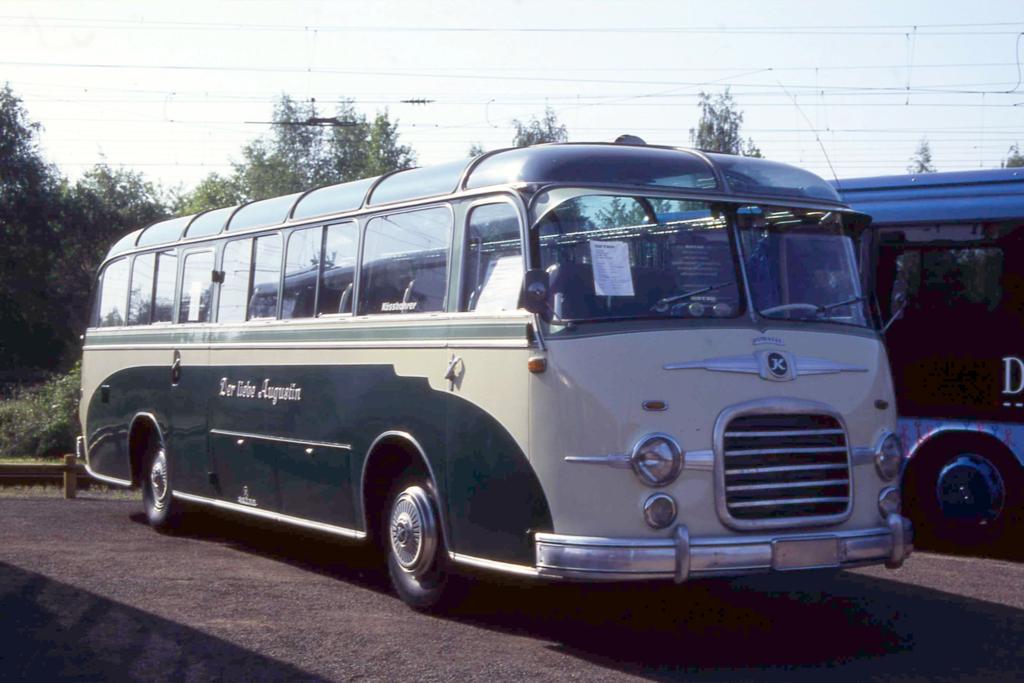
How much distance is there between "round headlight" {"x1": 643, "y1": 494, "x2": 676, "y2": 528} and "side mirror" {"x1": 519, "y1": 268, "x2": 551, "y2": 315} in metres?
1.22

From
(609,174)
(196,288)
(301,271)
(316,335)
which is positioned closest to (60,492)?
(196,288)

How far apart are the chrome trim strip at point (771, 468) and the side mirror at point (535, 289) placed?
3.84ft

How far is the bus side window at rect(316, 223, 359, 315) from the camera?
10.3 m

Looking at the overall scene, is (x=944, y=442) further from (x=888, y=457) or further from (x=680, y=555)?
(x=680, y=555)

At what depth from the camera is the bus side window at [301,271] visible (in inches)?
428

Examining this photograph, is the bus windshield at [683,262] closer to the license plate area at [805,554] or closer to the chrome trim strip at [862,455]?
the chrome trim strip at [862,455]

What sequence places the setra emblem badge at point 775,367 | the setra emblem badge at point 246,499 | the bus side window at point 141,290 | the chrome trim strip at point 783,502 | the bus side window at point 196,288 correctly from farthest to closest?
1. the bus side window at point 141,290
2. the bus side window at point 196,288
3. the setra emblem badge at point 246,499
4. the setra emblem badge at point 775,367
5. the chrome trim strip at point 783,502

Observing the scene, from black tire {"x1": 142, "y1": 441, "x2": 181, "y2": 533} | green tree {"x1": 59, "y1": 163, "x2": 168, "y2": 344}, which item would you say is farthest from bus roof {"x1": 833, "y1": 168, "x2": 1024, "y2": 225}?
green tree {"x1": 59, "y1": 163, "x2": 168, "y2": 344}

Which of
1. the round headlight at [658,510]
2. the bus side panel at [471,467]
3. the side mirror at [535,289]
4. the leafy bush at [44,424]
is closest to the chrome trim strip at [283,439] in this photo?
the bus side panel at [471,467]

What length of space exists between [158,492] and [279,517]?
9.85 ft

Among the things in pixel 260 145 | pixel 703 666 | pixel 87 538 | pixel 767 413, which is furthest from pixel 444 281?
pixel 260 145

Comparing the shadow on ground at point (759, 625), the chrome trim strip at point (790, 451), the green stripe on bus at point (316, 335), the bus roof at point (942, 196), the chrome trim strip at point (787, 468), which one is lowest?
the shadow on ground at point (759, 625)

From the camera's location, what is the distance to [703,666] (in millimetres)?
7668

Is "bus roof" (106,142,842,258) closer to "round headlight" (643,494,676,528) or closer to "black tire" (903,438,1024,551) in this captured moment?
"round headlight" (643,494,676,528)
